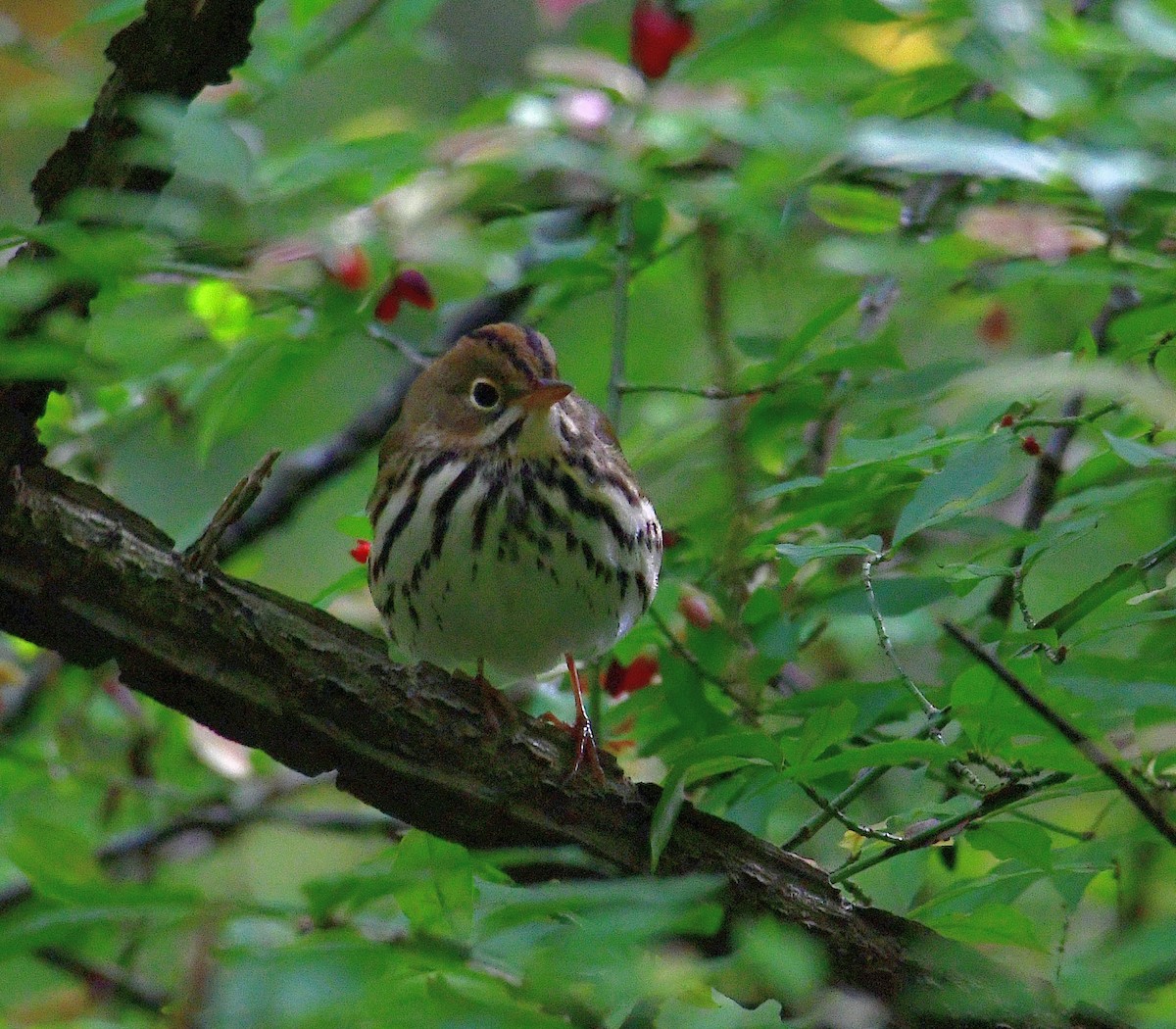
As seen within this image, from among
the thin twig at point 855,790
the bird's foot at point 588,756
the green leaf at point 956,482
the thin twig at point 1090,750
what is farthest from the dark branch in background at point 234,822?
the thin twig at point 1090,750

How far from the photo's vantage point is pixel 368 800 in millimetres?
1825

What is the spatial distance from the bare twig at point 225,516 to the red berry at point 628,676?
3.14 feet

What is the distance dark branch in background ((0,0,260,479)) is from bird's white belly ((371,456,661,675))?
712 millimetres

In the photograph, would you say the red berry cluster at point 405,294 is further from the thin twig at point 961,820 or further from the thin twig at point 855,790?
the thin twig at point 961,820

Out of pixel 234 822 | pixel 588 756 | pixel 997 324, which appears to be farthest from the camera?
pixel 997 324

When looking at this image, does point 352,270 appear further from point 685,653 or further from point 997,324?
point 997,324

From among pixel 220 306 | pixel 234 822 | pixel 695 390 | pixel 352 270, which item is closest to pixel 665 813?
pixel 695 390

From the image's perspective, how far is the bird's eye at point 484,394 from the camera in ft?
8.24

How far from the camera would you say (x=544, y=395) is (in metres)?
2.40

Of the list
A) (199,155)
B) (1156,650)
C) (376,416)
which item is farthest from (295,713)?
(376,416)

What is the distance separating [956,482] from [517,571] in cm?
94

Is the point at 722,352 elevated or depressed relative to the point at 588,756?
elevated

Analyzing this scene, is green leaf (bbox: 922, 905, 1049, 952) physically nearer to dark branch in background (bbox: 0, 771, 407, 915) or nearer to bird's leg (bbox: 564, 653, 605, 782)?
bird's leg (bbox: 564, 653, 605, 782)

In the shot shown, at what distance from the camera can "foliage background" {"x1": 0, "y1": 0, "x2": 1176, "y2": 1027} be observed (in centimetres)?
120
